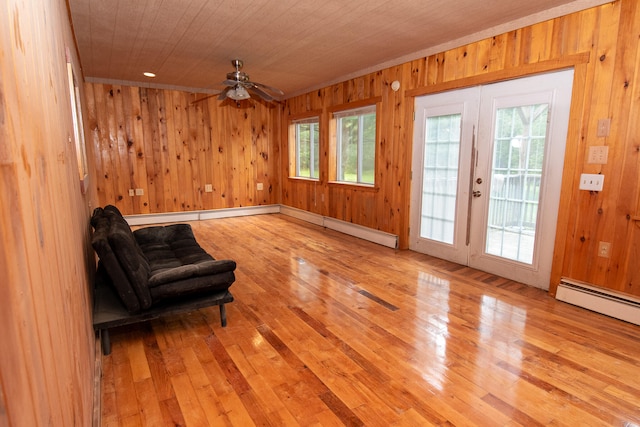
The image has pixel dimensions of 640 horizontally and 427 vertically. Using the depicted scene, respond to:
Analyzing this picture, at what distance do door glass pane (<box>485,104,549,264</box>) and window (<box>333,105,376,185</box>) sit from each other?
1.96 meters

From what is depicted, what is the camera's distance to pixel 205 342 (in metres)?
2.52

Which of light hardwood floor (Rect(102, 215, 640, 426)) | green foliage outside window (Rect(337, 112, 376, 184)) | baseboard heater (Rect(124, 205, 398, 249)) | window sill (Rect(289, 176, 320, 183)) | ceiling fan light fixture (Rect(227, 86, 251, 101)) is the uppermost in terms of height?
ceiling fan light fixture (Rect(227, 86, 251, 101))

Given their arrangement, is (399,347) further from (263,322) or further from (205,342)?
(205,342)

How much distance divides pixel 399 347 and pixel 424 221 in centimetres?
244

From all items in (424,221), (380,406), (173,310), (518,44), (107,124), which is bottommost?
(380,406)

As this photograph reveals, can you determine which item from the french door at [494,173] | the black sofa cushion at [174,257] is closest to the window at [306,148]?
the french door at [494,173]

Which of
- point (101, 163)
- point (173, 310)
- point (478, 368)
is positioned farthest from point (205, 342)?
point (101, 163)

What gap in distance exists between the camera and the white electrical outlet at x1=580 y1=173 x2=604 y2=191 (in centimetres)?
293

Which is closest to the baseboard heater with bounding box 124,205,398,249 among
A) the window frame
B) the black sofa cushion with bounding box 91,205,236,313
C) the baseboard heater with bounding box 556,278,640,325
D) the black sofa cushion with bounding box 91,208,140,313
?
the window frame

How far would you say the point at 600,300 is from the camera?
2926 mm

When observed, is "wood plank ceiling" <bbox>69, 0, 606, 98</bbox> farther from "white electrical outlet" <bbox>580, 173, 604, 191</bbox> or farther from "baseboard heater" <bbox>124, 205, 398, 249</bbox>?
"baseboard heater" <bbox>124, 205, 398, 249</bbox>

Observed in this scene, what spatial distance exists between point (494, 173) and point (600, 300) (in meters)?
1.47

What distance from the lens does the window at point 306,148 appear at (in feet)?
22.1

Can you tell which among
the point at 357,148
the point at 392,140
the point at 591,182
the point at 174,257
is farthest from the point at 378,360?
the point at 357,148
